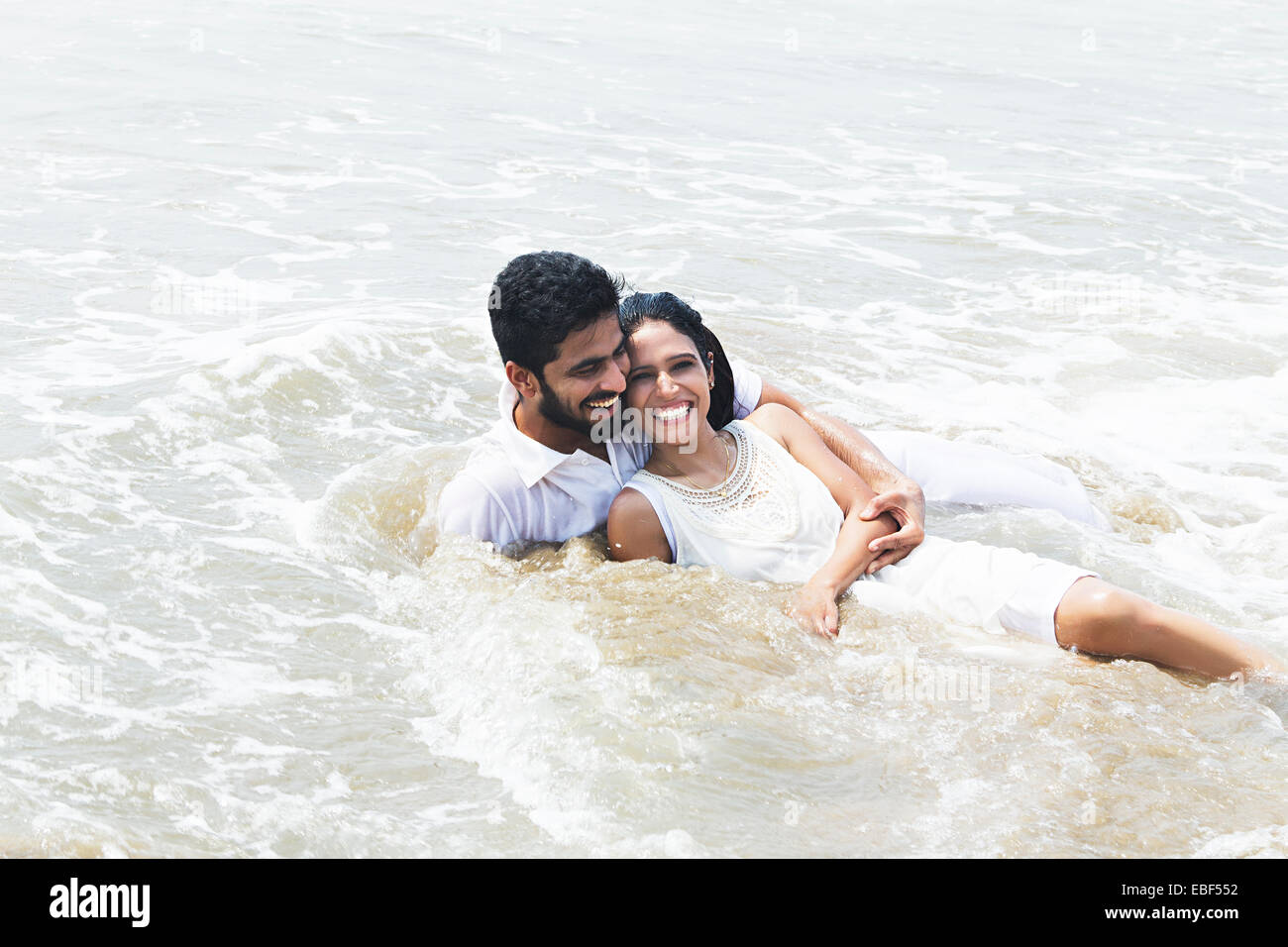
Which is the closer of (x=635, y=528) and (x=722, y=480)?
(x=635, y=528)

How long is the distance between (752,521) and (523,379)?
2.99 feet

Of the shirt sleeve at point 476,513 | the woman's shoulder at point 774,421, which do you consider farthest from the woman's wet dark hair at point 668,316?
the shirt sleeve at point 476,513

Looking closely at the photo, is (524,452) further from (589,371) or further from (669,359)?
(669,359)

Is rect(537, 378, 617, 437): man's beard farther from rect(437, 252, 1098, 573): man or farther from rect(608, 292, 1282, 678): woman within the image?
rect(608, 292, 1282, 678): woman

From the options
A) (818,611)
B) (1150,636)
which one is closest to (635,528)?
(818,611)

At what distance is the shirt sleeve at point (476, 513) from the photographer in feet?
14.5

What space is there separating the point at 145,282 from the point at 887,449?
5.61 meters

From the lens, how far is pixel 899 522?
14.2 feet

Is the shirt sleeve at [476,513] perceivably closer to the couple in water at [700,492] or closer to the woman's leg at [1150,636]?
the couple in water at [700,492]

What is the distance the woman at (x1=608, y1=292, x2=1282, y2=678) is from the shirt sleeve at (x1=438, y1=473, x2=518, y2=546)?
1.36 feet

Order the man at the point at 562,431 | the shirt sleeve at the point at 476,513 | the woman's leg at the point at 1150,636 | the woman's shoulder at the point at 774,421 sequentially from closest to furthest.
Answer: the woman's leg at the point at 1150,636 < the man at the point at 562,431 < the shirt sleeve at the point at 476,513 < the woman's shoulder at the point at 774,421

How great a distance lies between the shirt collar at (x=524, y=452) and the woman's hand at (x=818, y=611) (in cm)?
88

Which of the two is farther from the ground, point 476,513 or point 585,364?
point 585,364
